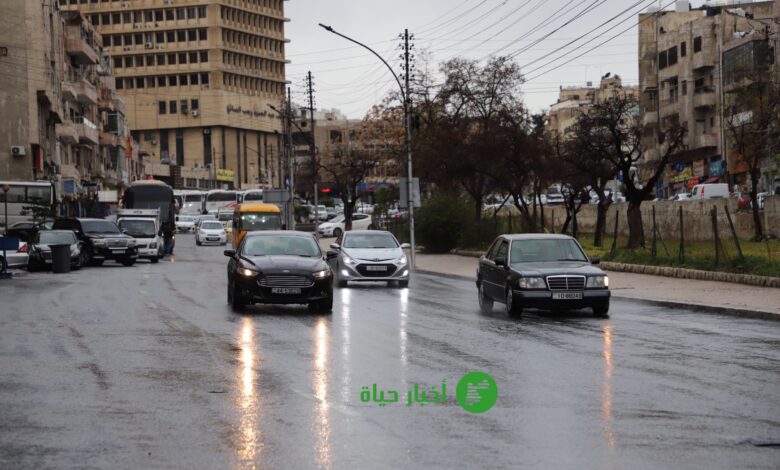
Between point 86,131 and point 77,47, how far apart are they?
6.14 meters

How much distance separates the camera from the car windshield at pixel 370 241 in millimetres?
32969

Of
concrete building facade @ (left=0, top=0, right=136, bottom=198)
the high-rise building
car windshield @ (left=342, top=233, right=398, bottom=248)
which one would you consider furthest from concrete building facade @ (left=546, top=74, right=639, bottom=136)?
car windshield @ (left=342, top=233, right=398, bottom=248)

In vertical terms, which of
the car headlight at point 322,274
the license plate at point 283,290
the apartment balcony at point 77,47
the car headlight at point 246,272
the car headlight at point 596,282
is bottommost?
the license plate at point 283,290

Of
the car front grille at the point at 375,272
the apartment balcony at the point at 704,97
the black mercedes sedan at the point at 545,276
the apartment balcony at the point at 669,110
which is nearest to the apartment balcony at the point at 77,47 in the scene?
the apartment balcony at the point at 669,110

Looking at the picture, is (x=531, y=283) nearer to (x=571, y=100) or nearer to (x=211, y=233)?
(x=211, y=233)

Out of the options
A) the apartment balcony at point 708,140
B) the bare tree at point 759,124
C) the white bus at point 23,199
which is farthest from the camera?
the apartment balcony at point 708,140

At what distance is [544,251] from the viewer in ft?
72.9

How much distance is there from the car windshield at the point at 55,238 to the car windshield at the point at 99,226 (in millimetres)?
4513

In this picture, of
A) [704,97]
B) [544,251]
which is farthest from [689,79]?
[544,251]

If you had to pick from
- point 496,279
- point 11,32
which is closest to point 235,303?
point 496,279

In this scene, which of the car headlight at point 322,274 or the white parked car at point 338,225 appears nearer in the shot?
the car headlight at point 322,274

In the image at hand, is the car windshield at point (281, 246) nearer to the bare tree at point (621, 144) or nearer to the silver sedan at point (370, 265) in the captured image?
the silver sedan at point (370, 265)

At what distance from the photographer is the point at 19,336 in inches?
686

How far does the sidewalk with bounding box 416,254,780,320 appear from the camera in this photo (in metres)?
21.8
